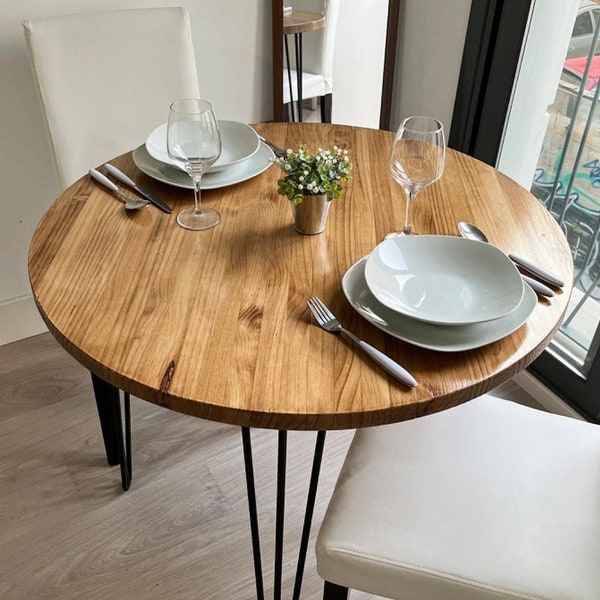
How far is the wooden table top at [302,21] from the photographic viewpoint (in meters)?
1.95

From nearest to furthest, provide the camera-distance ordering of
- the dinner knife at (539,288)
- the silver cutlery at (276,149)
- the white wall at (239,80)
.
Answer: the dinner knife at (539,288) < the silver cutlery at (276,149) < the white wall at (239,80)

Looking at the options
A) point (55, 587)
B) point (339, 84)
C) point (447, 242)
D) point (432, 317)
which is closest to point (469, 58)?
point (339, 84)

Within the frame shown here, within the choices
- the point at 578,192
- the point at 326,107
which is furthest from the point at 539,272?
the point at 326,107

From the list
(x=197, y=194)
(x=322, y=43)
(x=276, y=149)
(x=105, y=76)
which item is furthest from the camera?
(x=322, y=43)

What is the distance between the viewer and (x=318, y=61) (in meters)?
1.99

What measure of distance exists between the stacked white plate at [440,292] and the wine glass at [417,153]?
0.11 m

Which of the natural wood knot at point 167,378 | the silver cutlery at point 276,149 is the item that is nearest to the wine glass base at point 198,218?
the silver cutlery at point 276,149

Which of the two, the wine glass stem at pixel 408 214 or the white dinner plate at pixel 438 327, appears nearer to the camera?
the white dinner plate at pixel 438 327

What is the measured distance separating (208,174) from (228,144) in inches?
4.6

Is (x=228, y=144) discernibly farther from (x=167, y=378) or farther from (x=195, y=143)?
(x=167, y=378)

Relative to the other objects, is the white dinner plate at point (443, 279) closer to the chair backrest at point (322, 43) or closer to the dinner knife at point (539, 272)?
the dinner knife at point (539, 272)

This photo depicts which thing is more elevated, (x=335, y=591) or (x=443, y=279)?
(x=443, y=279)

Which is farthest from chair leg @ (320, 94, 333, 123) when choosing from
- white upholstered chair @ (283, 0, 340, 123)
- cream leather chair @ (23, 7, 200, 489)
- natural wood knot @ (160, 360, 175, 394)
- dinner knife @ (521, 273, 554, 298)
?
natural wood knot @ (160, 360, 175, 394)

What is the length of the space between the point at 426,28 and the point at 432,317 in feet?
4.81
